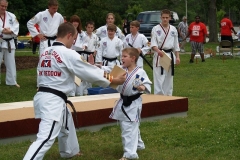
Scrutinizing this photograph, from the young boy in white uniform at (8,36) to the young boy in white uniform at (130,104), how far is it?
658cm

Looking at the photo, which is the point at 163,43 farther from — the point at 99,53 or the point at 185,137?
the point at 185,137

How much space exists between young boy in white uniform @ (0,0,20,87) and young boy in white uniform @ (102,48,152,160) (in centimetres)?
658

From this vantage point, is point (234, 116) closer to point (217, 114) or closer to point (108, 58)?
point (217, 114)

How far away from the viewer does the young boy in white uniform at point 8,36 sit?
41.7ft

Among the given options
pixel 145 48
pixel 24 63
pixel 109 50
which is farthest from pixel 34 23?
pixel 24 63

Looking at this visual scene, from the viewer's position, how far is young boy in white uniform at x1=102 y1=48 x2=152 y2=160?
6578 millimetres


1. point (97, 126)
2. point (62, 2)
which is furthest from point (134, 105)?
point (62, 2)

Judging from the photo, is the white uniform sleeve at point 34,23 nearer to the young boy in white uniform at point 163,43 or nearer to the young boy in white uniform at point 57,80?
the young boy in white uniform at point 163,43

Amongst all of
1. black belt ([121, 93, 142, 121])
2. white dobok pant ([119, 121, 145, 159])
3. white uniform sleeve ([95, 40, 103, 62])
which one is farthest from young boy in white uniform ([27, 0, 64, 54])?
white dobok pant ([119, 121, 145, 159])

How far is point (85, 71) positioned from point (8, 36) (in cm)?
737

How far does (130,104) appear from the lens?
22.0ft

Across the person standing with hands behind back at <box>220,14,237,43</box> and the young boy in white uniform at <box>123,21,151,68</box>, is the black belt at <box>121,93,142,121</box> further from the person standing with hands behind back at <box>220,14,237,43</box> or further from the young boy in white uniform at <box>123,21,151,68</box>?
the person standing with hands behind back at <box>220,14,237,43</box>

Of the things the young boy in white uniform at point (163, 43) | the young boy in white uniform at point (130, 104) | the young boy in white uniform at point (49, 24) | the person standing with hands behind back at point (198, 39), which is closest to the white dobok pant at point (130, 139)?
the young boy in white uniform at point (130, 104)

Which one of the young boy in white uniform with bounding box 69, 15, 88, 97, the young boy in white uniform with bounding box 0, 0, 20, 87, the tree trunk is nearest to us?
the young boy in white uniform with bounding box 69, 15, 88, 97
